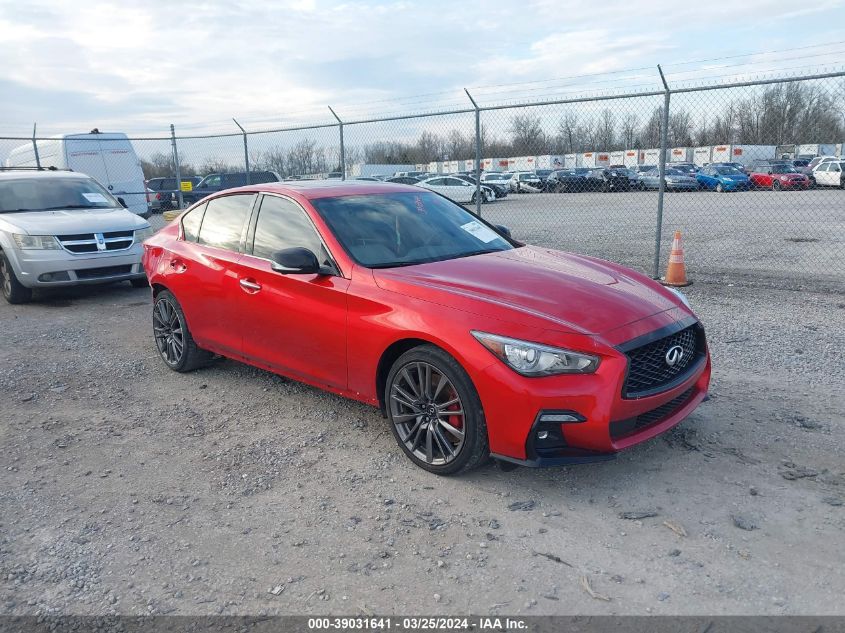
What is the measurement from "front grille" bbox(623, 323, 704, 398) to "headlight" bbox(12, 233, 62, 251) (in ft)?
25.0

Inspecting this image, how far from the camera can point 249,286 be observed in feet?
15.4

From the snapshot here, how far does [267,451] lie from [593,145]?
10.8 m

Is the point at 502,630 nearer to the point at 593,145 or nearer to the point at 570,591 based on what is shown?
the point at 570,591

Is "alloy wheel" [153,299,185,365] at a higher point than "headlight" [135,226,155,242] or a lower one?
lower

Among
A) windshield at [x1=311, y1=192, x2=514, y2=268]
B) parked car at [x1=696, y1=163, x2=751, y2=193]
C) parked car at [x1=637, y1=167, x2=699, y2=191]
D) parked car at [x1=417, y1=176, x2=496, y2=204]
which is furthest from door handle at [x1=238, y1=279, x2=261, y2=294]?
parked car at [x1=417, y1=176, x2=496, y2=204]

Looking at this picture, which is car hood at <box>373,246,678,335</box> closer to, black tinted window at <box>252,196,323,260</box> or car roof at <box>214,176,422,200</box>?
black tinted window at <box>252,196,323,260</box>

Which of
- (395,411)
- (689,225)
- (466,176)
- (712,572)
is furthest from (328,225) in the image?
(466,176)

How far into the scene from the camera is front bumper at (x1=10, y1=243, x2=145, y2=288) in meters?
8.31

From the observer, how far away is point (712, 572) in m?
2.83

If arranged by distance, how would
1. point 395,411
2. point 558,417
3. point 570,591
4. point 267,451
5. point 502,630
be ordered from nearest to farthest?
point 502,630 → point 570,591 → point 558,417 → point 395,411 → point 267,451

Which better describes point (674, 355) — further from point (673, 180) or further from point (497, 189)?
point (497, 189)

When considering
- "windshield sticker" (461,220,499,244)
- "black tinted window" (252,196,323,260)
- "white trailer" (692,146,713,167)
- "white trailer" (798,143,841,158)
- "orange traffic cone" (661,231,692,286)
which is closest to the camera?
"black tinted window" (252,196,323,260)

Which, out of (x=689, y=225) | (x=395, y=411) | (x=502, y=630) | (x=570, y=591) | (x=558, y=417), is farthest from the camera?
(x=689, y=225)

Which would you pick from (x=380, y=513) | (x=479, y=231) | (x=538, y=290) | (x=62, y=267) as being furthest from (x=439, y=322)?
(x=62, y=267)
